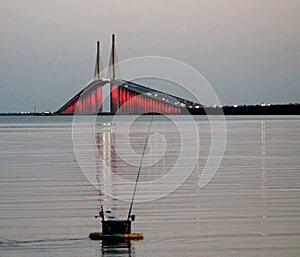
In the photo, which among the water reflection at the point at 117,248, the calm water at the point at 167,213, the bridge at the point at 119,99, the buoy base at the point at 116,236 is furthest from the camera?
the bridge at the point at 119,99

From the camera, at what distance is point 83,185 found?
22953 millimetres

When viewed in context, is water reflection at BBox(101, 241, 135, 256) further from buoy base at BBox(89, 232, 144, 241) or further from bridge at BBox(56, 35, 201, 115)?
bridge at BBox(56, 35, 201, 115)

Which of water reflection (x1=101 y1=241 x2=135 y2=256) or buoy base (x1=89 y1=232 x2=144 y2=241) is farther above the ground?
buoy base (x1=89 y1=232 x2=144 y2=241)

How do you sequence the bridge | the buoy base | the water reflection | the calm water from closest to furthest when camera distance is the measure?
the water reflection → the calm water → the buoy base → the bridge

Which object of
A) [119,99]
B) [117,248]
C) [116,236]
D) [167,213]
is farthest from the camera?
[119,99]

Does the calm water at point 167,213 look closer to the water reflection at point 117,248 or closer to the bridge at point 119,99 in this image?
the water reflection at point 117,248

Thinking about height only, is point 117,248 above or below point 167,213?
below

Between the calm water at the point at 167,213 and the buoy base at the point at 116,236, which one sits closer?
the calm water at the point at 167,213

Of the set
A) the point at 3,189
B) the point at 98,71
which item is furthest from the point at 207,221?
the point at 98,71

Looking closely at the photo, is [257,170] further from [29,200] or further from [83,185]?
[29,200]

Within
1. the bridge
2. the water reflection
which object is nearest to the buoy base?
the water reflection

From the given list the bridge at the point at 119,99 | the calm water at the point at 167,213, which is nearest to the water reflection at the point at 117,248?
the calm water at the point at 167,213

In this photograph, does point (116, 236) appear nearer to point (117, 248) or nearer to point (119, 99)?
point (117, 248)

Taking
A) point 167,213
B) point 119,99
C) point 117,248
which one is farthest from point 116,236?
point 119,99
